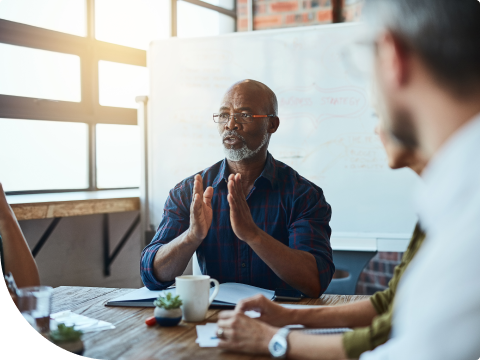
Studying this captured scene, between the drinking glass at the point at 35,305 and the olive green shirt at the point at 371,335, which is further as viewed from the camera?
the drinking glass at the point at 35,305

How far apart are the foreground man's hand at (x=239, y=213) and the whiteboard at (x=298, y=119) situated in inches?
54.2

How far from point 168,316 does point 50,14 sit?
8.32 feet

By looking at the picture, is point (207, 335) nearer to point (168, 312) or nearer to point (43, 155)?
point (168, 312)

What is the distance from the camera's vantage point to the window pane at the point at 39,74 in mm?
2730

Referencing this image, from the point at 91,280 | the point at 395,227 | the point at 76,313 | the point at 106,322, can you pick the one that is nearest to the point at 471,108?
the point at 106,322

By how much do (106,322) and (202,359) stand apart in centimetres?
31

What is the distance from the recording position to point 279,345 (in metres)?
0.84

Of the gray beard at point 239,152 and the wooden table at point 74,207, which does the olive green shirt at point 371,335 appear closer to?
the gray beard at point 239,152

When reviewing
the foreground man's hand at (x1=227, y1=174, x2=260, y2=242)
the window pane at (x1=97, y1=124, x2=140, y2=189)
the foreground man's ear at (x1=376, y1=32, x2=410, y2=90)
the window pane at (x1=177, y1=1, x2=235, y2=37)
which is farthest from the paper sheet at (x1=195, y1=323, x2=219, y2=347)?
the window pane at (x1=177, y1=1, x2=235, y2=37)

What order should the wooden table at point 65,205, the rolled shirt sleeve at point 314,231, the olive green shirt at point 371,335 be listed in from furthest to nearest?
the wooden table at point 65,205 → the rolled shirt sleeve at point 314,231 → the olive green shirt at point 371,335

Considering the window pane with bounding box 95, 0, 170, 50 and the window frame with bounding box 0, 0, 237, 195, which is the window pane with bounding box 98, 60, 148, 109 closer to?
the window frame with bounding box 0, 0, 237, 195

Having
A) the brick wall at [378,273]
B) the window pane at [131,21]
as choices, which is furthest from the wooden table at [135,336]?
the window pane at [131,21]

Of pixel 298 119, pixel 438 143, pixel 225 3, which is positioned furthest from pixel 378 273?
pixel 438 143

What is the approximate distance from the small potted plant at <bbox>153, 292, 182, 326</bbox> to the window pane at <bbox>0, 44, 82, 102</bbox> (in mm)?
2182
